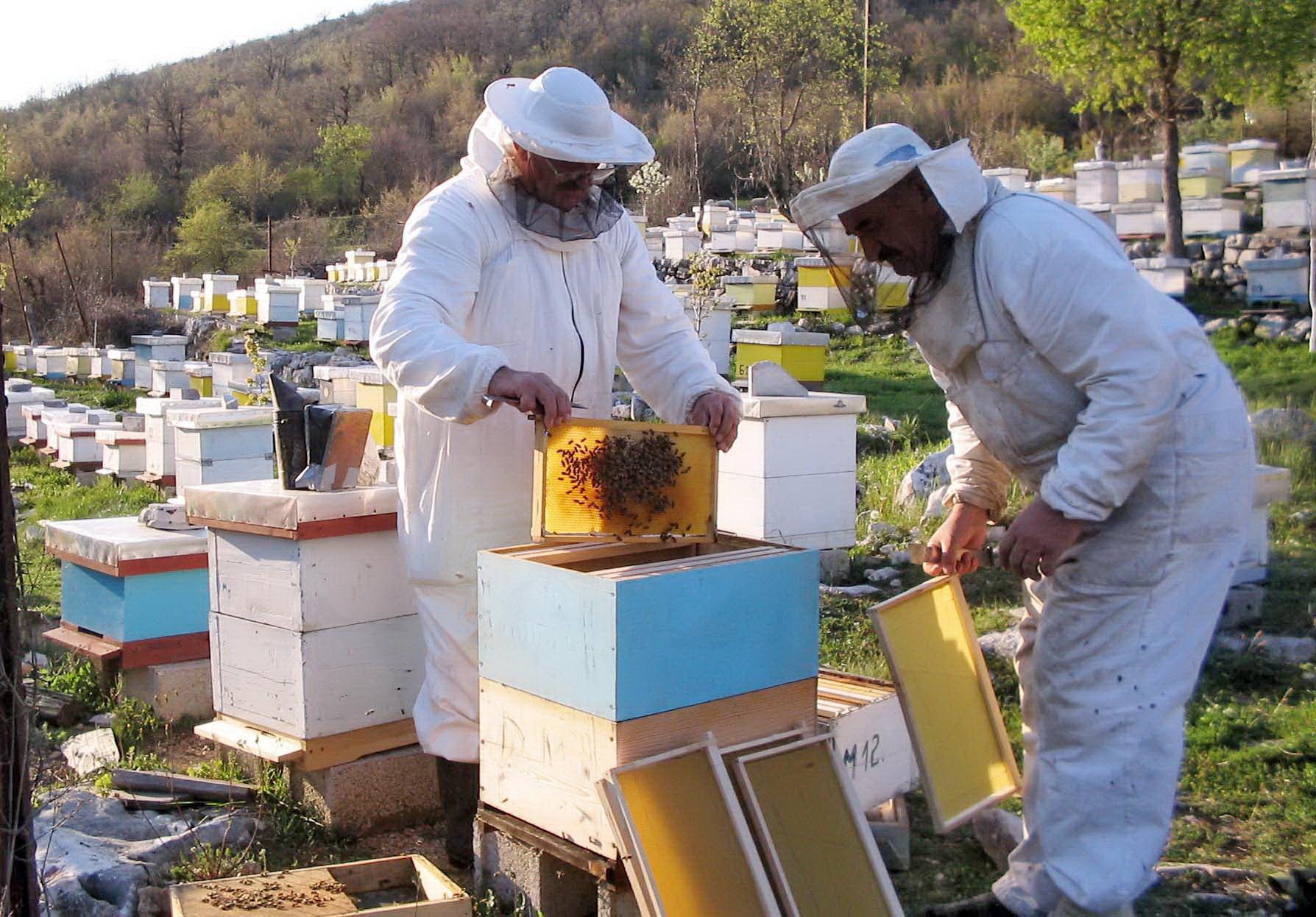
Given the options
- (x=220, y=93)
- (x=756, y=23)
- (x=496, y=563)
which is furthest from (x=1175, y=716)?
(x=220, y=93)

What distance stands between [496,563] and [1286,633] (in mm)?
3980

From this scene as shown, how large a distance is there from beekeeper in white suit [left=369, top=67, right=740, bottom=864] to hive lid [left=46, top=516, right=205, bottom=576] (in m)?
1.54

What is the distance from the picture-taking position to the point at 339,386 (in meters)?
8.94

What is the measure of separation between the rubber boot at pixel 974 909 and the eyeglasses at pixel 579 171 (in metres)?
1.88

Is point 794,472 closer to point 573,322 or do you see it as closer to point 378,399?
point 378,399

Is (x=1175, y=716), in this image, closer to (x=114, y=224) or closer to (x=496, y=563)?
(x=496, y=563)

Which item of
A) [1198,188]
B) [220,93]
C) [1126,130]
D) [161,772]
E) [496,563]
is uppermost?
[220,93]

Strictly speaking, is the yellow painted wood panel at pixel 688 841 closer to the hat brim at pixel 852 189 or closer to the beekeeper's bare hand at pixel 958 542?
the beekeeper's bare hand at pixel 958 542

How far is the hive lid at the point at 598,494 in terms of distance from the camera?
2.75 m

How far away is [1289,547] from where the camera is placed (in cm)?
652

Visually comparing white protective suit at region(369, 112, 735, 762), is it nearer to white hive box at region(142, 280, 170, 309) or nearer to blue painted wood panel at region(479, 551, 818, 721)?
blue painted wood panel at region(479, 551, 818, 721)

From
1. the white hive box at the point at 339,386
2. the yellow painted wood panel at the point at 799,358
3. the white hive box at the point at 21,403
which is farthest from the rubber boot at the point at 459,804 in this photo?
the white hive box at the point at 21,403

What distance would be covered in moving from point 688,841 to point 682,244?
18052mm

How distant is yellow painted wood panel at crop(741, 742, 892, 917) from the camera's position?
246 centimetres
